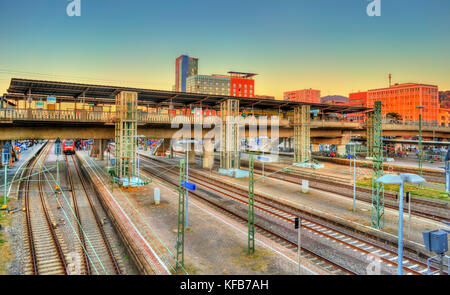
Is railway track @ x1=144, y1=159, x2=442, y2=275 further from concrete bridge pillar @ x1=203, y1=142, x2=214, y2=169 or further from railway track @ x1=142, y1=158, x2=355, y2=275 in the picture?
concrete bridge pillar @ x1=203, y1=142, x2=214, y2=169

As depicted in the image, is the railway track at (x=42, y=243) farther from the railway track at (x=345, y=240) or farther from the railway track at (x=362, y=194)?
the railway track at (x=362, y=194)

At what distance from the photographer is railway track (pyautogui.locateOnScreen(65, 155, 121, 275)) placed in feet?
50.3

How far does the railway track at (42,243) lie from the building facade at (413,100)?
168440 millimetres

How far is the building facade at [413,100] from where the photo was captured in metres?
151

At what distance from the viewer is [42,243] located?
17.9 meters

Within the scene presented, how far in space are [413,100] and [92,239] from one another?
17916 cm

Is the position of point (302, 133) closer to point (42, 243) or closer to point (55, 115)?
point (55, 115)

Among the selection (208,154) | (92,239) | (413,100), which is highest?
(413,100)

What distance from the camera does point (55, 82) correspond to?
32.2 m

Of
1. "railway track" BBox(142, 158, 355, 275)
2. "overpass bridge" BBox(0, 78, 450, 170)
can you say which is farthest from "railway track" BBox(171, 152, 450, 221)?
"railway track" BBox(142, 158, 355, 275)

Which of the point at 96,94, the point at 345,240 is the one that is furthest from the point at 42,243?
the point at 96,94

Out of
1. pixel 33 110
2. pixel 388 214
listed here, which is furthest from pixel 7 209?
pixel 388 214

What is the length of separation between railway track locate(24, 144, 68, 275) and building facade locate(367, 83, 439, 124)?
168440mm
